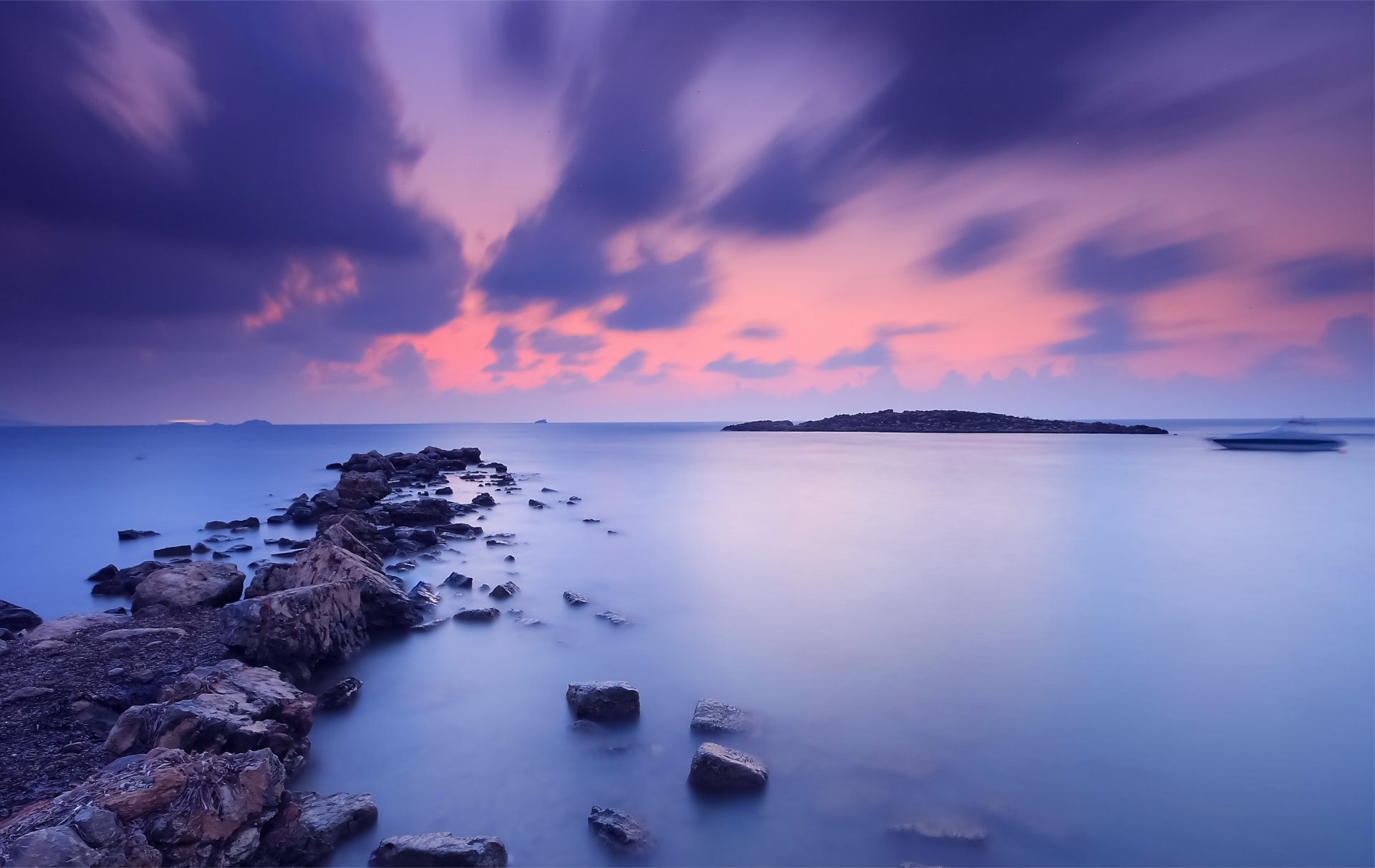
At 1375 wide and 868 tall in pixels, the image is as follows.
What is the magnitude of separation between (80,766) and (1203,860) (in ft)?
26.4

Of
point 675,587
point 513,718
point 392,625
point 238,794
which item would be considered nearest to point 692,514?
point 675,587

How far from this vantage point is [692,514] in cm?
1831

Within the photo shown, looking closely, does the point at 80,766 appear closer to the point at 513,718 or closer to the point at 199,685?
the point at 199,685

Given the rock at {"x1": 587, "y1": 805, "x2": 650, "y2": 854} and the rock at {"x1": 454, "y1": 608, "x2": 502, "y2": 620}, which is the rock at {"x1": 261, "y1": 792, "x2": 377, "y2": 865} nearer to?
the rock at {"x1": 587, "y1": 805, "x2": 650, "y2": 854}

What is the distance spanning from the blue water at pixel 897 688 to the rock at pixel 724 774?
12 centimetres

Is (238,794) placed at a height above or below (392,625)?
above

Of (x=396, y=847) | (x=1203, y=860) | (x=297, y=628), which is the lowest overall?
(x=1203, y=860)

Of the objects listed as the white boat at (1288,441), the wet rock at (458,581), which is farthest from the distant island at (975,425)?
the wet rock at (458,581)

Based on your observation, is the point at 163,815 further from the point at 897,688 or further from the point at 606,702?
the point at 897,688

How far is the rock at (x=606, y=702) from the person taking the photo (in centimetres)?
559

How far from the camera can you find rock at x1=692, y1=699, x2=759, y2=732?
213 inches

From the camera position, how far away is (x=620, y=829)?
4.05 meters

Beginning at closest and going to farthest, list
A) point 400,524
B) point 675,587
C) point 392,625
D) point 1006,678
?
1. point 1006,678
2. point 392,625
3. point 675,587
4. point 400,524

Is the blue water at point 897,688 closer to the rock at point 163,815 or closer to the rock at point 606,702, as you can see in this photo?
the rock at point 606,702
